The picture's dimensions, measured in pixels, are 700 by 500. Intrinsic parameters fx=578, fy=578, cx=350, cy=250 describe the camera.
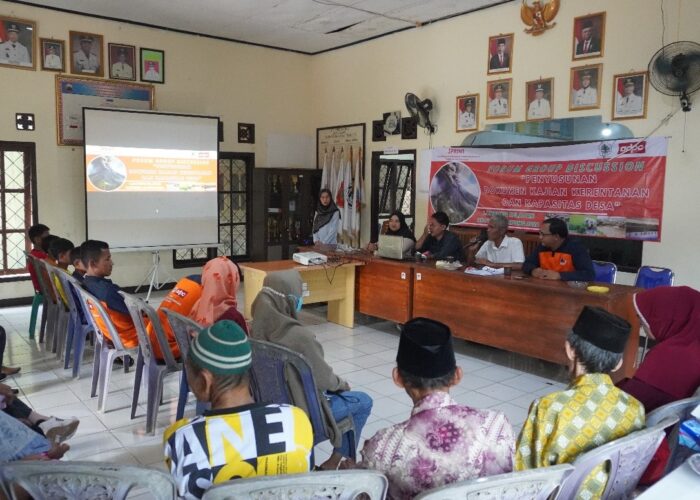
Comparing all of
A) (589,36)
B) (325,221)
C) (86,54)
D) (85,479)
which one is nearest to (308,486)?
(85,479)

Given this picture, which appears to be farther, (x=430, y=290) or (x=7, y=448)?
(x=430, y=290)

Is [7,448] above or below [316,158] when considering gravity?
below

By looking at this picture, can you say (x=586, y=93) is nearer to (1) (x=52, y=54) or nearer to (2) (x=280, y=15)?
(2) (x=280, y=15)

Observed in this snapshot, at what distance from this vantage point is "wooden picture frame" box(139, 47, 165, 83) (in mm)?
7293

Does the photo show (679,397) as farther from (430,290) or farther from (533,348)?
(430,290)

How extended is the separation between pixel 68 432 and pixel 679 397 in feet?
8.90

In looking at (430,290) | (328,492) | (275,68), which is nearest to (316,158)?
(275,68)

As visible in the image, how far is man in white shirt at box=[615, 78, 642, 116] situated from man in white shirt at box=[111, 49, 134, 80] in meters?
5.59

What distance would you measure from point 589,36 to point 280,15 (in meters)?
3.46

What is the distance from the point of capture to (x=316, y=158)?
894 centimetres

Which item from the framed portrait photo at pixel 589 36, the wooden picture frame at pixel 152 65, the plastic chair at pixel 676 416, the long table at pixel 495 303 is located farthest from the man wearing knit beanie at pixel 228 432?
the wooden picture frame at pixel 152 65

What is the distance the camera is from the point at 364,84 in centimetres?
795

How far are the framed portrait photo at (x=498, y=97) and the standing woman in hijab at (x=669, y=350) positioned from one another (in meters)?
4.02

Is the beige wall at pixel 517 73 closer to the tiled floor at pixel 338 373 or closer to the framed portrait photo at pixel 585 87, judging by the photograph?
the framed portrait photo at pixel 585 87
